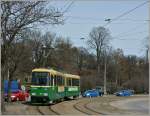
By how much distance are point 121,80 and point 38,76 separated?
7828 centimetres

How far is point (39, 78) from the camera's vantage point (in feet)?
125

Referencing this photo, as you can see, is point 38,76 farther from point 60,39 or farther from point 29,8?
point 60,39

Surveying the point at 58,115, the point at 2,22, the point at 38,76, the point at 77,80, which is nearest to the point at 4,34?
the point at 2,22

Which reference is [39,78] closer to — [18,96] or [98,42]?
[18,96]

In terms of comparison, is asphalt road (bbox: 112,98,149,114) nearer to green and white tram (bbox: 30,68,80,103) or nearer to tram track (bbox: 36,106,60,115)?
green and white tram (bbox: 30,68,80,103)

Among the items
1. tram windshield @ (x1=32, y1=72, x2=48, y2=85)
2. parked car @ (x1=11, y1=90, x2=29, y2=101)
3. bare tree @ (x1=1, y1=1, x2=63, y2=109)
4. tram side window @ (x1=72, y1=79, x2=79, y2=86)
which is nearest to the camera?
bare tree @ (x1=1, y1=1, x2=63, y2=109)

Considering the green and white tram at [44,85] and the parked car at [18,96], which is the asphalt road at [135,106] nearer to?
the green and white tram at [44,85]

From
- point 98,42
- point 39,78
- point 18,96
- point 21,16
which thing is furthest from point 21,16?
point 98,42

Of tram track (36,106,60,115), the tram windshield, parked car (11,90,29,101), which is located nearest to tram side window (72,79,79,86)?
parked car (11,90,29,101)

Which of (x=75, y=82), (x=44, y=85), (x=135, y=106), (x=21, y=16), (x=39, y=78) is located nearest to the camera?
(x=21, y=16)

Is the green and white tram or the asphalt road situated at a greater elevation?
the green and white tram

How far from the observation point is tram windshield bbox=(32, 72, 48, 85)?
37781 mm

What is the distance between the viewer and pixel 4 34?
2656cm

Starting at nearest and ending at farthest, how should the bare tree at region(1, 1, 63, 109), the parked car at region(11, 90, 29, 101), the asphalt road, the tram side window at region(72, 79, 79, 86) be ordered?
the bare tree at region(1, 1, 63, 109) < the asphalt road < the parked car at region(11, 90, 29, 101) < the tram side window at region(72, 79, 79, 86)
